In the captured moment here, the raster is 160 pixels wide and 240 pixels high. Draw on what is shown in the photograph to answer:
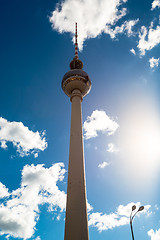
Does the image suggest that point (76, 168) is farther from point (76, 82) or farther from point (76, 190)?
point (76, 82)

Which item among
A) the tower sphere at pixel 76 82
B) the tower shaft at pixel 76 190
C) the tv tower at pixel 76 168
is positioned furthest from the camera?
the tower sphere at pixel 76 82

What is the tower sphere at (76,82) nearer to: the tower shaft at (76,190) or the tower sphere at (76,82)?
the tower sphere at (76,82)

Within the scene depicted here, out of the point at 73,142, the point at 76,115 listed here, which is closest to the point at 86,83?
the point at 76,115

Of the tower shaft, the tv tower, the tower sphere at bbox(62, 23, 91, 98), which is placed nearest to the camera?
the tower shaft

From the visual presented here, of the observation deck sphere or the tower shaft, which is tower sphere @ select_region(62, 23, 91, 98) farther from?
the tower shaft

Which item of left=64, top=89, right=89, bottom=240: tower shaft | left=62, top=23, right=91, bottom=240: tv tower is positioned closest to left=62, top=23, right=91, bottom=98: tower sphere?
left=62, top=23, right=91, bottom=240: tv tower

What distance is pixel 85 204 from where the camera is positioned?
71.7 feet

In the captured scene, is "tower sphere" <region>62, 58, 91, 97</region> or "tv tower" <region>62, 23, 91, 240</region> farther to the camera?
"tower sphere" <region>62, 58, 91, 97</region>

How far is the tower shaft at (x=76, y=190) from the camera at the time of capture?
64.4 feet

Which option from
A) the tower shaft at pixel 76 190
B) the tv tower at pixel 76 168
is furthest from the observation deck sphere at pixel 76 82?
the tower shaft at pixel 76 190

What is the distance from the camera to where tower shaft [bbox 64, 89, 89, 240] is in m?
19.6

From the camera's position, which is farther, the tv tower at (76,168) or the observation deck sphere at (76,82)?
the observation deck sphere at (76,82)

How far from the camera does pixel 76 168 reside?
24750 millimetres

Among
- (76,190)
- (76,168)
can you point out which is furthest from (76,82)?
(76,190)
